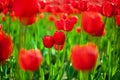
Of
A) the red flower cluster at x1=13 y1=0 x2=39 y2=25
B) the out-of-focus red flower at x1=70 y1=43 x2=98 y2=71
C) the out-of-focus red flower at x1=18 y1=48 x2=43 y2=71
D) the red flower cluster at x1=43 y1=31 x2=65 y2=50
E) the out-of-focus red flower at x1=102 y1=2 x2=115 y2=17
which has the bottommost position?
the red flower cluster at x1=43 y1=31 x2=65 y2=50

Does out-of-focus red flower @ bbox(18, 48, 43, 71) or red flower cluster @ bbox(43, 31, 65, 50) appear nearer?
out-of-focus red flower @ bbox(18, 48, 43, 71)

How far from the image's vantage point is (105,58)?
2463mm

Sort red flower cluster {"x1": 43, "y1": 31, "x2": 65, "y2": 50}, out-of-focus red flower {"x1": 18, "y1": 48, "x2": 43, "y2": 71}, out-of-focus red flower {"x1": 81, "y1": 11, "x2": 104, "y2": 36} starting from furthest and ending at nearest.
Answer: red flower cluster {"x1": 43, "y1": 31, "x2": 65, "y2": 50} < out-of-focus red flower {"x1": 81, "y1": 11, "x2": 104, "y2": 36} < out-of-focus red flower {"x1": 18, "y1": 48, "x2": 43, "y2": 71}

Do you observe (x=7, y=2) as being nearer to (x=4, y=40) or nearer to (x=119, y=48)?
(x=4, y=40)

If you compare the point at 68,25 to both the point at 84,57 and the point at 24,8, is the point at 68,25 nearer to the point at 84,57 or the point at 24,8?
the point at 24,8

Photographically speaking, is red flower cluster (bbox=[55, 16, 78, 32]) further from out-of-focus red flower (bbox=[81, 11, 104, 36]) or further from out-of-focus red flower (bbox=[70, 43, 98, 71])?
out-of-focus red flower (bbox=[70, 43, 98, 71])

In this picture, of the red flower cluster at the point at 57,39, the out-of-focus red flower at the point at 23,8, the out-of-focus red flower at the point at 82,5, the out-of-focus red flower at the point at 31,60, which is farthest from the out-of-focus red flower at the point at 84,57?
the out-of-focus red flower at the point at 82,5

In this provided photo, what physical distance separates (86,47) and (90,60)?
2.0 inches

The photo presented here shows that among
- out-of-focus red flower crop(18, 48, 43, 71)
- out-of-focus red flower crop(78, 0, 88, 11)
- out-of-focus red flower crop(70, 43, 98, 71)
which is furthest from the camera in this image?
out-of-focus red flower crop(78, 0, 88, 11)

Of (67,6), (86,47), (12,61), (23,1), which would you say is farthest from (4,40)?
(67,6)

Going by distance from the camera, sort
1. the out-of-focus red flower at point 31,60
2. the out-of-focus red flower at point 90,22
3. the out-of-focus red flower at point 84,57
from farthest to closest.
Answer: the out-of-focus red flower at point 90,22 < the out-of-focus red flower at point 31,60 < the out-of-focus red flower at point 84,57

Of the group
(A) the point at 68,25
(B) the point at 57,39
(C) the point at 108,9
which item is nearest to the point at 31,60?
(B) the point at 57,39

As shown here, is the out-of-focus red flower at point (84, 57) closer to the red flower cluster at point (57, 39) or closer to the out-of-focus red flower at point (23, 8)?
the out-of-focus red flower at point (23, 8)

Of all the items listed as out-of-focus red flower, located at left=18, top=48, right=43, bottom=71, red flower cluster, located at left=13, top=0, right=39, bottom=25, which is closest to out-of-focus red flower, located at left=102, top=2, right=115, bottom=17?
red flower cluster, located at left=13, top=0, right=39, bottom=25
